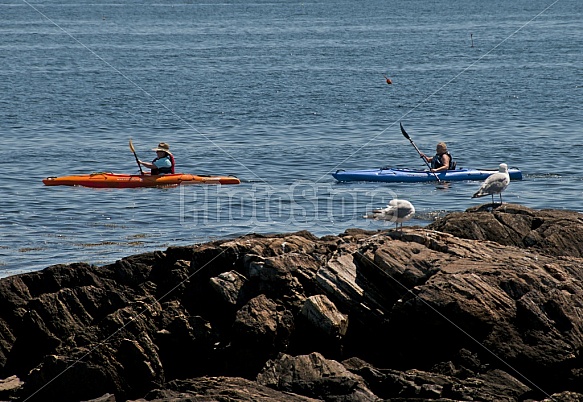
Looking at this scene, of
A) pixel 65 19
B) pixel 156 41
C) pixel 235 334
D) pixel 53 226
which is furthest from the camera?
pixel 65 19

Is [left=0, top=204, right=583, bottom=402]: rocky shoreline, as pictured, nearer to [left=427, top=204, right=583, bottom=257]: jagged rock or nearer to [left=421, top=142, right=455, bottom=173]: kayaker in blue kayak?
[left=427, top=204, right=583, bottom=257]: jagged rock

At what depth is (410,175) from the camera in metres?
28.1

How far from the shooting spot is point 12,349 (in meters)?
13.5

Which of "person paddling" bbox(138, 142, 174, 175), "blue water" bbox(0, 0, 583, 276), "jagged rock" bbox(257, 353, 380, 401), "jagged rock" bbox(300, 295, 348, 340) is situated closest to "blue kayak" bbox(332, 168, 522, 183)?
"blue water" bbox(0, 0, 583, 276)

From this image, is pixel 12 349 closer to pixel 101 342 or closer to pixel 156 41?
pixel 101 342

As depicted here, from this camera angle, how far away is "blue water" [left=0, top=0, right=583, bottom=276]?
78.5 ft

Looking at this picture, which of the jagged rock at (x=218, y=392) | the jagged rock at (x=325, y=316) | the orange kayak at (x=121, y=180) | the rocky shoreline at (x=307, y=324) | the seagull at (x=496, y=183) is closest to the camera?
the jagged rock at (x=218, y=392)

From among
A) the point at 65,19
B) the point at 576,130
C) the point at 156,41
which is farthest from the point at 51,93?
the point at 65,19

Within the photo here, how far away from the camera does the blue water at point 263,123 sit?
2394 cm

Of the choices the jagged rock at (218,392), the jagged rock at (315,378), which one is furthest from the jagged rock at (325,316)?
the jagged rock at (218,392)

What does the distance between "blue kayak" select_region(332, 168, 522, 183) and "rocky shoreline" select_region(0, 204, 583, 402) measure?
13.0 m

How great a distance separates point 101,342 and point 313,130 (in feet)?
84.2

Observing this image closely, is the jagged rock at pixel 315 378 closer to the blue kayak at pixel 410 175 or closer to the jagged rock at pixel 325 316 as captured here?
the jagged rock at pixel 325 316

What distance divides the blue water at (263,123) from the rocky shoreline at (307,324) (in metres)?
5.11
